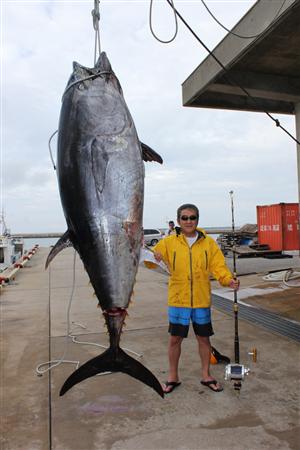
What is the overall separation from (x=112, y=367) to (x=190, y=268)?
4.20 feet

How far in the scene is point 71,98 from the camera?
82.5 inches

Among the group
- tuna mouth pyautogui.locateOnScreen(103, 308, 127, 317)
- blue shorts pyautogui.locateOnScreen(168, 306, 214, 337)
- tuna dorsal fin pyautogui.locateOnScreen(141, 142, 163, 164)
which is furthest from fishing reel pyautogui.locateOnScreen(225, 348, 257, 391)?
tuna dorsal fin pyautogui.locateOnScreen(141, 142, 163, 164)

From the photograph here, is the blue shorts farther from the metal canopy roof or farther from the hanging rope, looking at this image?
the metal canopy roof

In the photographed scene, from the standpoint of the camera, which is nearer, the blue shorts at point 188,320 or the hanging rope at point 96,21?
the hanging rope at point 96,21

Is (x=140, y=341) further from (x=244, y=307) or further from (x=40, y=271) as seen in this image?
(x=40, y=271)

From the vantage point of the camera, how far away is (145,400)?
11.5 ft

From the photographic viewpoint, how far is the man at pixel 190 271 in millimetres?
3520

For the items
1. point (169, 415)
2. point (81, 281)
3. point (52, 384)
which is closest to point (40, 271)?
point (81, 281)

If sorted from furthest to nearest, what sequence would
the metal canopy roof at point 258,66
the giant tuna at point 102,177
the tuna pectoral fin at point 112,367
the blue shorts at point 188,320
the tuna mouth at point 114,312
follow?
the metal canopy roof at point 258,66 → the blue shorts at point 188,320 → the tuna pectoral fin at point 112,367 → the tuna mouth at point 114,312 → the giant tuna at point 102,177

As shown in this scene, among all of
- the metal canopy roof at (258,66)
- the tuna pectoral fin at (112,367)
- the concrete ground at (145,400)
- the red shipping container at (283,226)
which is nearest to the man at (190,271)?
the concrete ground at (145,400)

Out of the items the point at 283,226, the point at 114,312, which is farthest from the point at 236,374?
the point at 283,226

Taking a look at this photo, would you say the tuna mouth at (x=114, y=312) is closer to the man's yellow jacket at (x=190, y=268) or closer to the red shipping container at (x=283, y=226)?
the man's yellow jacket at (x=190, y=268)

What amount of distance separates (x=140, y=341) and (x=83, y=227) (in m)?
3.46

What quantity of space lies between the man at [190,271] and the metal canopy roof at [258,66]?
311 cm
